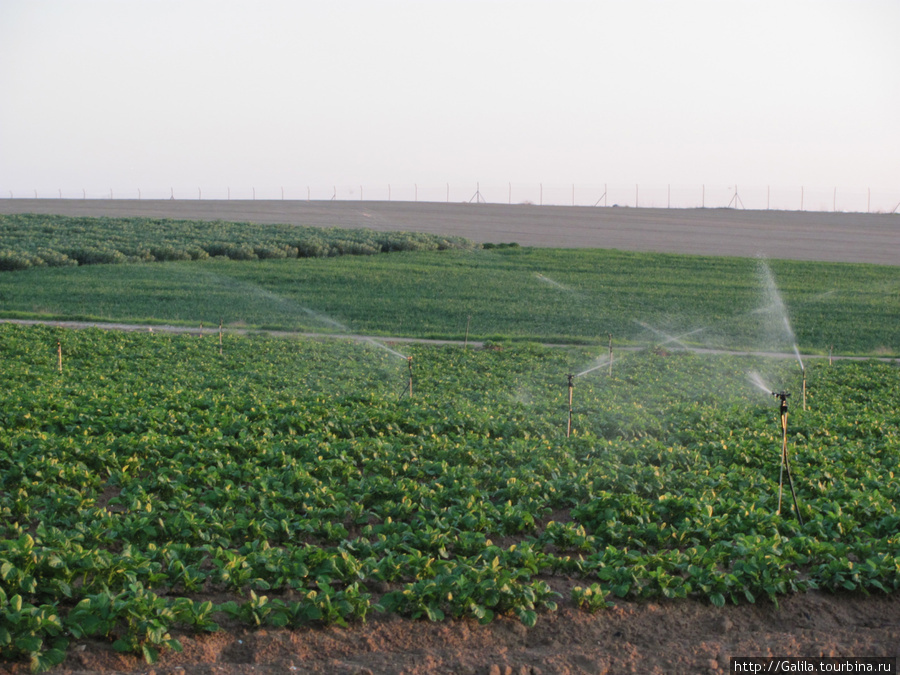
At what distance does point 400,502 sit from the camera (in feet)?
24.0

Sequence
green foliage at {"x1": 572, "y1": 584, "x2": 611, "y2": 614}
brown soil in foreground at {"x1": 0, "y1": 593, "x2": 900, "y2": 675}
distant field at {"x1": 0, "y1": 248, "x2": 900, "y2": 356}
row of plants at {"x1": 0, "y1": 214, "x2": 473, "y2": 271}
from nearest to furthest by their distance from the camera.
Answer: brown soil in foreground at {"x1": 0, "y1": 593, "x2": 900, "y2": 675}, green foliage at {"x1": 572, "y1": 584, "x2": 611, "y2": 614}, distant field at {"x1": 0, "y1": 248, "x2": 900, "y2": 356}, row of plants at {"x1": 0, "y1": 214, "x2": 473, "y2": 271}

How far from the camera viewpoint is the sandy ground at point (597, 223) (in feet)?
164

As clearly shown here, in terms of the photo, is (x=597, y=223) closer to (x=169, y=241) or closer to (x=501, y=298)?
(x=169, y=241)

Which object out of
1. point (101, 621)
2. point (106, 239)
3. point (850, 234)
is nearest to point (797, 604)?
point (101, 621)

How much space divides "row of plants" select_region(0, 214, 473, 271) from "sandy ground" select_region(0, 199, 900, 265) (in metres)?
7.16

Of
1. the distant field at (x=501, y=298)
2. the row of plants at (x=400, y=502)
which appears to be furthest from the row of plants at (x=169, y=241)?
the row of plants at (x=400, y=502)

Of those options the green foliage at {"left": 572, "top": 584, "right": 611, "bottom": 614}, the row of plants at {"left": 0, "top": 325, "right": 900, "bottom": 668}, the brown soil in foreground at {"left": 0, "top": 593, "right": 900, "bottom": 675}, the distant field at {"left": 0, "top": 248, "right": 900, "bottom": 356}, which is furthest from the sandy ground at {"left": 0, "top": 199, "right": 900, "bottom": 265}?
the green foliage at {"left": 572, "top": 584, "right": 611, "bottom": 614}

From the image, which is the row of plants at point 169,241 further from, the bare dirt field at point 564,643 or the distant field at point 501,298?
the bare dirt field at point 564,643

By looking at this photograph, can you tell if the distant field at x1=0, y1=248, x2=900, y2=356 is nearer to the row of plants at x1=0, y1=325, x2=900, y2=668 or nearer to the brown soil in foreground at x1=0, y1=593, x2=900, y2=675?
the row of plants at x1=0, y1=325, x2=900, y2=668

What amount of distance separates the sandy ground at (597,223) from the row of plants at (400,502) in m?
37.9

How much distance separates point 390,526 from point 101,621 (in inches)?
95.7

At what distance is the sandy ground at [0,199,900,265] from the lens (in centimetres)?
4999

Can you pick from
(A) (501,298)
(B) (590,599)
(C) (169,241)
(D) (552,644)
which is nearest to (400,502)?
(B) (590,599)

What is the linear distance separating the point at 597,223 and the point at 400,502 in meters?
60.6
